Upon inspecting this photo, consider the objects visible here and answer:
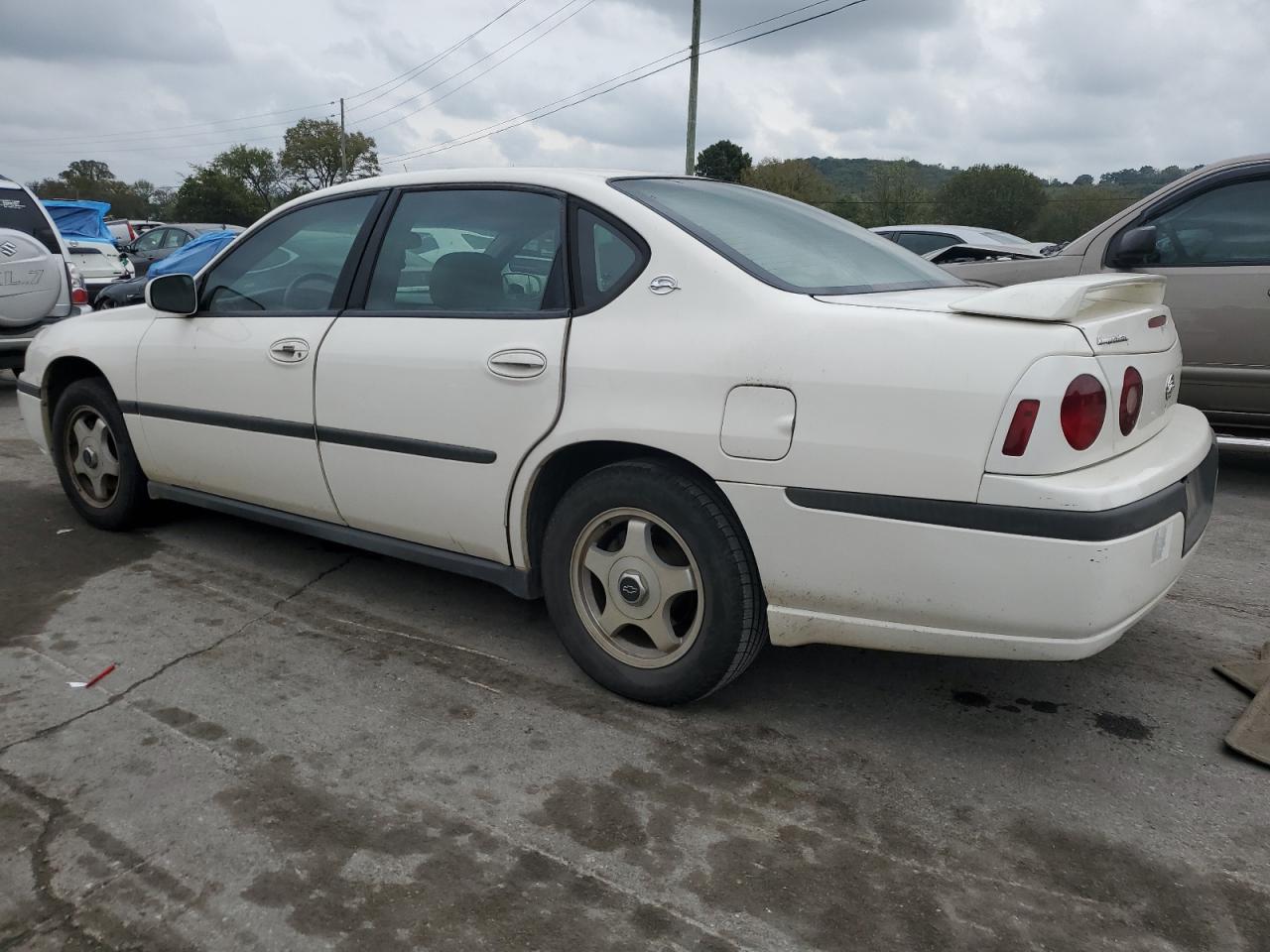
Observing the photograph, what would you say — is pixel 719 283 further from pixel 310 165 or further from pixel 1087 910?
pixel 310 165

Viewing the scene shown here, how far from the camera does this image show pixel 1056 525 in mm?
2312

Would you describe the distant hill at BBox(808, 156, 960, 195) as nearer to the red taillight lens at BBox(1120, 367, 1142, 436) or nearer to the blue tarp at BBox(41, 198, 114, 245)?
the blue tarp at BBox(41, 198, 114, 245)

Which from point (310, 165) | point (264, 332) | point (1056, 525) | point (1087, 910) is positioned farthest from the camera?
point (310, 165)

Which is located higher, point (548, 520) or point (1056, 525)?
point (1056, 525)

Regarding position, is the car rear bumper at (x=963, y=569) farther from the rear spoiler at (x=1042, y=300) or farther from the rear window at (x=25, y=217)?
the rear window at (x=25, y=217)

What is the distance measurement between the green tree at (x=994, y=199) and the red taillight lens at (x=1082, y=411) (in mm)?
45161

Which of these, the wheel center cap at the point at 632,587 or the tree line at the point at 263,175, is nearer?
the wheel center cap at the point at 632,587

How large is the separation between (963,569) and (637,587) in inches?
36.3

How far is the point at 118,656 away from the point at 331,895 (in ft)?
5.37

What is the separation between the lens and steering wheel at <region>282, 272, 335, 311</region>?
3643mm

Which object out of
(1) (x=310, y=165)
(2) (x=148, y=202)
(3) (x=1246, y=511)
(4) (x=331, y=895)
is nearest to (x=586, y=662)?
(4) (x=331, y=895)

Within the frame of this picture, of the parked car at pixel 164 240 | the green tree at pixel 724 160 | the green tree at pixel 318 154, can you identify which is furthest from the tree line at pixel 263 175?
the parked car at pixel 164 240

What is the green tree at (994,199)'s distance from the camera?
4644 cm

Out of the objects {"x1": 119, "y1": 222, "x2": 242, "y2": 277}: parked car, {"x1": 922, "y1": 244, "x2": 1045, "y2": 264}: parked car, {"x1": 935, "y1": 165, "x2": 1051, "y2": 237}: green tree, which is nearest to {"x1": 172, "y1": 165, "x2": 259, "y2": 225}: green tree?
{"x1": 935, "y1": 165, "x2": 1051, "y2": 237}: green tree
